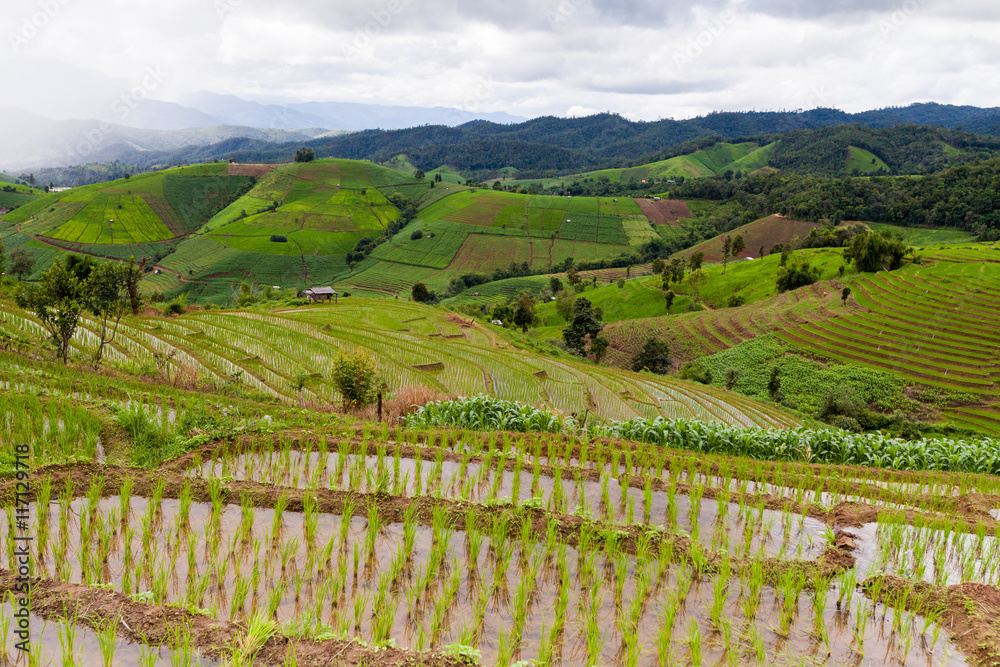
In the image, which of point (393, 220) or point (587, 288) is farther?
point (393, 220)

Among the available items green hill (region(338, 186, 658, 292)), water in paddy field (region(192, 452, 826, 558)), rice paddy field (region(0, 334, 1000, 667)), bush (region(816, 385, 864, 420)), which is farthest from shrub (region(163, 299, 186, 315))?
green hill (region(338, 186, 658, 292))

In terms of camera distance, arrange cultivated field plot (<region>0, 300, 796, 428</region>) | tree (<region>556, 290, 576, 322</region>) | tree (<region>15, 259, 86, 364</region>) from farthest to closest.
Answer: tree (<region>556, 290, 576, 322</region>) < cultivated field plot (<region>0, 300, 796, 428</region>) < tree (<region>15, 259, 86, 364</region>)

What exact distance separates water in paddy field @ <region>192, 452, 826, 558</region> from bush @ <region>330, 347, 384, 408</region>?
646 cm

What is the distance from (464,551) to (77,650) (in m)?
4.61

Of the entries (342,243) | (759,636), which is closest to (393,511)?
(759,636)

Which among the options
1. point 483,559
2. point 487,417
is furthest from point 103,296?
point 483,559

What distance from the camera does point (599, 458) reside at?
37.2ft

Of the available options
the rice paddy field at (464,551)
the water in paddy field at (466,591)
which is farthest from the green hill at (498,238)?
the water in paddy field at (466,591)

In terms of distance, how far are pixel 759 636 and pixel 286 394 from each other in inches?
747

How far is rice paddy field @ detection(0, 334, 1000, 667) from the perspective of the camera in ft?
19.6

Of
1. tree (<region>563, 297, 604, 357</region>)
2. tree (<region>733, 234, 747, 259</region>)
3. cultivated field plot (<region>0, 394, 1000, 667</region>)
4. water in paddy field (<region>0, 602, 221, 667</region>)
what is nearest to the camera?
water in paddy field (<region>0, 602, 221, 667</region>)

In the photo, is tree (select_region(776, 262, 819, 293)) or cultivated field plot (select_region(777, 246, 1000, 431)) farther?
tree (select_region(776, 262, 819, 293))

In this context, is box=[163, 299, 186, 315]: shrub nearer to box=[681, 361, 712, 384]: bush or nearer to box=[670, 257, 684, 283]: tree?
box=[681, 361, 712, 384]: bush

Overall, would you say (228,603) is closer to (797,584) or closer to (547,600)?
(547,600)
